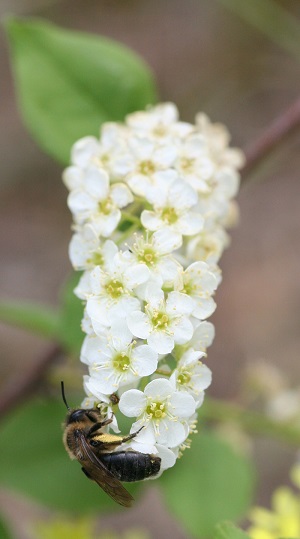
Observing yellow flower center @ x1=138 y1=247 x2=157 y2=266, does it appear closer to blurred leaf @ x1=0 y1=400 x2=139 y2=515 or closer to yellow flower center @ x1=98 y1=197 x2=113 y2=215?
yellow flower center @ x1=98 y1=197 x2=113 y2=215

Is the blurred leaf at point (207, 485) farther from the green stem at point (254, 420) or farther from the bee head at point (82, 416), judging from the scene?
the bee head at point (82, 416)

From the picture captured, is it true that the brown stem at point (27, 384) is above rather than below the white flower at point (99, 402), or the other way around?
below

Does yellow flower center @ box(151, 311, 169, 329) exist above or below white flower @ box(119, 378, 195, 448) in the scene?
above

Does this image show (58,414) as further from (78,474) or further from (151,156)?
(151,156)

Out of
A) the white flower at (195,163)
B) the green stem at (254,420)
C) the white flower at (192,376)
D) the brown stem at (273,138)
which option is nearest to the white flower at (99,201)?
the white flower at (195,163)

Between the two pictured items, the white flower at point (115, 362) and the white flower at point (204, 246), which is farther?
the white flower at point (204, 246)

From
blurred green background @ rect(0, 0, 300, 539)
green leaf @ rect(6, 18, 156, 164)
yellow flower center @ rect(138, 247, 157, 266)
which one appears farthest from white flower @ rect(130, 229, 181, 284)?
blurred green background @ rect(0, 0, 300, 539)

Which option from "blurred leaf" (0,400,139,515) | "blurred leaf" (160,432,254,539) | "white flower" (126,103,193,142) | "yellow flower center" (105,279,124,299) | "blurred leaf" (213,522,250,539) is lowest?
"blurred leaf" (0,400,139,515)

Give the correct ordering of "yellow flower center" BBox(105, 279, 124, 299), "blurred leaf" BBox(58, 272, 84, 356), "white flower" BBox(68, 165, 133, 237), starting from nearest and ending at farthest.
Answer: "yellow flower center" BBox(105, 279, 124, 299) → "white flower" BBox(68, 165, 133, 237) → "blurred leaf" BBox(58, 272, 84, 356)
